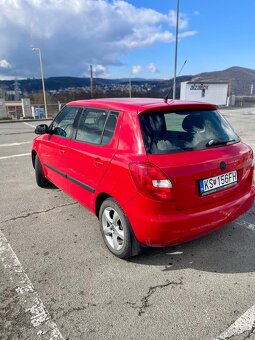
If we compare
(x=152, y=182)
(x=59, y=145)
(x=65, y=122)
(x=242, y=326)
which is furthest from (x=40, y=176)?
(x=242, y=326)

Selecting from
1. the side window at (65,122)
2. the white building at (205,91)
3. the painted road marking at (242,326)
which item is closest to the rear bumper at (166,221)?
the painted road marking at (242,326)

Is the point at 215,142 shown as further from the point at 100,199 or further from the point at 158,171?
the point at 100,199

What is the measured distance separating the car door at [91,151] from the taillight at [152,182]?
Result: 0.49 meters

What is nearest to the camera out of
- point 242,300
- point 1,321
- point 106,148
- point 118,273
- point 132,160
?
point 1,321

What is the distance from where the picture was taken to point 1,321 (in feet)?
7.25

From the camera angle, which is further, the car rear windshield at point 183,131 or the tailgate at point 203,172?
the car rear windshield at point 183,131

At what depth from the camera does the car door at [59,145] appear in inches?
152

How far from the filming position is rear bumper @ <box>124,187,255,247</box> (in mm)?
2529

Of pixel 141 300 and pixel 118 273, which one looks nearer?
pixel 141 300

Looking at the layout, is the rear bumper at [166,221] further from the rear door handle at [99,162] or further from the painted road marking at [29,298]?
the painted road marking at [29,298]

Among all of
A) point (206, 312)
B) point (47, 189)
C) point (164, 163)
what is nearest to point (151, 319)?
point (206, 312)

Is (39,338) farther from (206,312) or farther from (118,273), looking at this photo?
(206,312)

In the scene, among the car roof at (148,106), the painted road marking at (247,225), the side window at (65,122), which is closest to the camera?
the car roof at (148,106)

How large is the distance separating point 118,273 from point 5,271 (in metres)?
1.14
